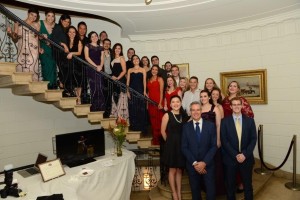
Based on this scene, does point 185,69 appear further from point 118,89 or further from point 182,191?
point 182,191

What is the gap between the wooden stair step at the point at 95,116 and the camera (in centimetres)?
509

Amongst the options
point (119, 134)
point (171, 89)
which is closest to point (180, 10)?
point (171, 89)

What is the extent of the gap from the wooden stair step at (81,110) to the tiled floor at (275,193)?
7.19 feet

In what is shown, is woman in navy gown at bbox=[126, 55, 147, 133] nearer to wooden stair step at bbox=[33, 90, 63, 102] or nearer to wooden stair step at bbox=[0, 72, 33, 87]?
wooden stair step at bbox=[33, 90, 63, 102]

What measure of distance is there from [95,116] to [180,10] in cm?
313

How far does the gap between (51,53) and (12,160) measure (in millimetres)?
2836

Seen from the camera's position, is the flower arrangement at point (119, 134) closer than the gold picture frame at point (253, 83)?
Yes

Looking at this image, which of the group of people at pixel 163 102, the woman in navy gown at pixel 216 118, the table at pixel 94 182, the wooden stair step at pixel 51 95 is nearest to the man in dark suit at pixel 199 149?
the group of people at pixel 163 102

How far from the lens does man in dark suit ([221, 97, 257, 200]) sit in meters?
3.67

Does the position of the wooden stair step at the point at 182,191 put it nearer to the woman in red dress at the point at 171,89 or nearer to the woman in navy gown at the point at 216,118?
the woman in navy gown at the point at 216,118

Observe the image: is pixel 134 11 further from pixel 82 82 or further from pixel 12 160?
pixel 12 160

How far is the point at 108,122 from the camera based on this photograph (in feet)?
17.4

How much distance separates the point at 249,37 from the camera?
247 inches

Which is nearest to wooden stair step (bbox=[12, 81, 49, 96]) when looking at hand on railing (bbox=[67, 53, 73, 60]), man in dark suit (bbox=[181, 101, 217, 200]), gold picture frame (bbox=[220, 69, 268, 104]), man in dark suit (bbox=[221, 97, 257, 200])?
hand on railing (bbox=[67, 53, 73, 60])
